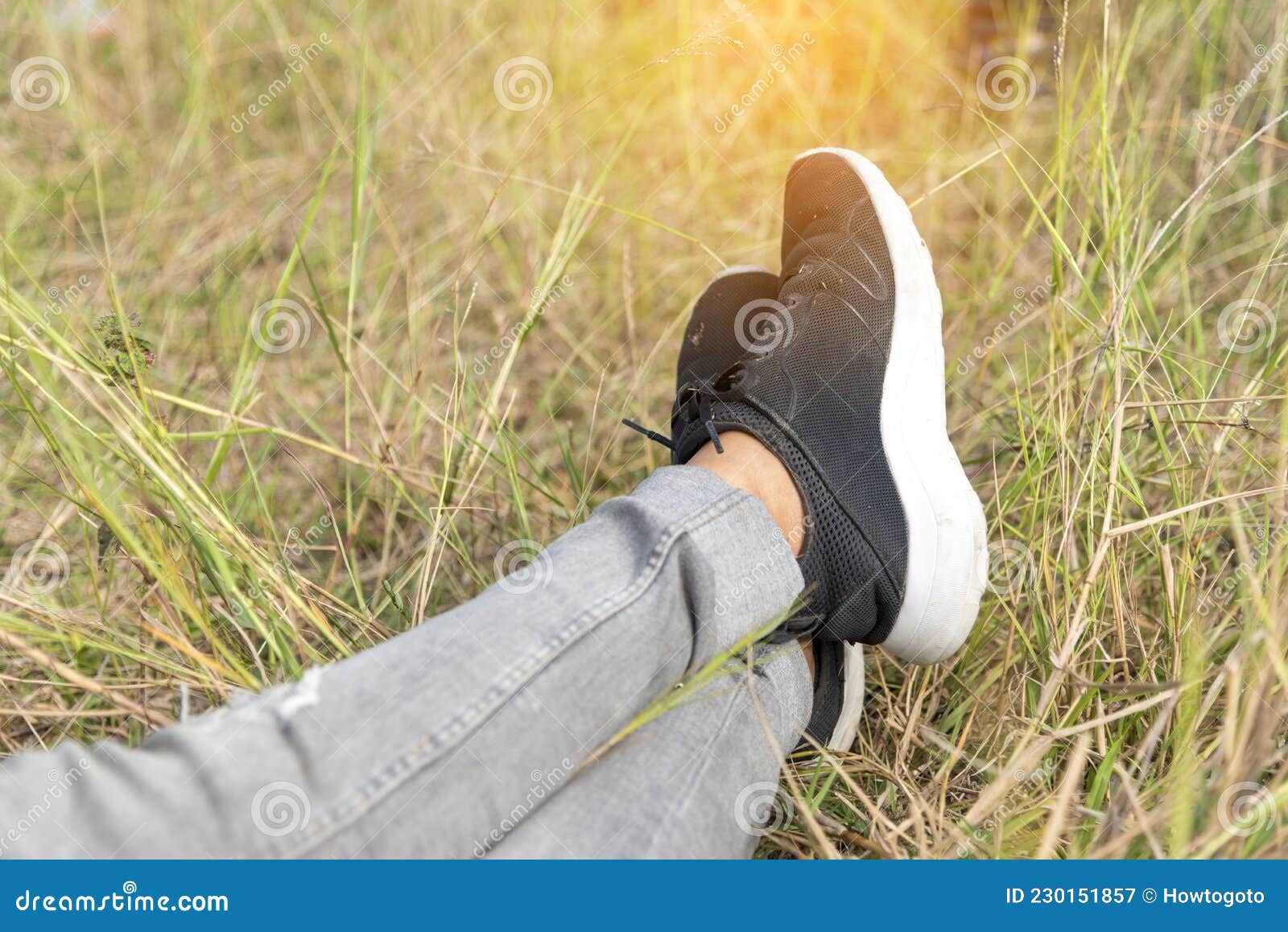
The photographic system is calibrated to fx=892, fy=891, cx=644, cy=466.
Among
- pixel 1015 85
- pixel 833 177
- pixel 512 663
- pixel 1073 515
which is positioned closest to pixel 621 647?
pixel 512 663

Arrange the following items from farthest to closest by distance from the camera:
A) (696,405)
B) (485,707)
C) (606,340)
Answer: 1. (606,340)
2. (696,405)
3. (485,707)

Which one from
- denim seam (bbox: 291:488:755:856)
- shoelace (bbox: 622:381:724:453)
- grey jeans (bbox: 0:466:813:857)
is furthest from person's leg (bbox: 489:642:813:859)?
shoelace (bbox: 622:381:724:453)

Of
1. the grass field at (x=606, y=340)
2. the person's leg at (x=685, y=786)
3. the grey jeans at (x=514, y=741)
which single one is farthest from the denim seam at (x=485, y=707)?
the grass field at (x=606, y=340)

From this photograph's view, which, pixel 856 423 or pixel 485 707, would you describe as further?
pixel 856 423

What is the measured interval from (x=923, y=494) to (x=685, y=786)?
49 cm

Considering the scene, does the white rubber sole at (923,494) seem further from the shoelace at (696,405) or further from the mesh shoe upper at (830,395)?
the shoelace at (696,405)

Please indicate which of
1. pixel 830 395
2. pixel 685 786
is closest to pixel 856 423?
pixel 830 395

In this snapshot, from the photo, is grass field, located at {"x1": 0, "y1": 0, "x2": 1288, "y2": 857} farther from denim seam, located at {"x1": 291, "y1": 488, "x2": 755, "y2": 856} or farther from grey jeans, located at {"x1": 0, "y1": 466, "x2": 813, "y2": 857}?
denim seam, located at {"x1": 291, "y1": 488, "x2": 755, "y2": 856}

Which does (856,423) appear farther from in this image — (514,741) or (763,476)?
(514,741)

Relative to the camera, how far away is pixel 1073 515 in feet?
3.20

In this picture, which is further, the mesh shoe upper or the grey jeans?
the mesh shoe upper

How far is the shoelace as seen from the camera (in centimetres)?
115

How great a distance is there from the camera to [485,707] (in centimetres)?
71

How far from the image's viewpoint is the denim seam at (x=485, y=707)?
666 millimetres
